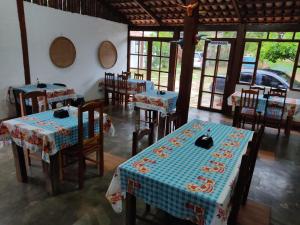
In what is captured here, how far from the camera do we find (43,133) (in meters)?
2.33

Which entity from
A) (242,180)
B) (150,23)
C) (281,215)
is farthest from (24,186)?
(150,23)

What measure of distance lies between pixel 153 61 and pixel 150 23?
1179 millimetres

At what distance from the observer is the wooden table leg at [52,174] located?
97.0 inches

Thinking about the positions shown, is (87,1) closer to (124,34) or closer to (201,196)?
(124,34)

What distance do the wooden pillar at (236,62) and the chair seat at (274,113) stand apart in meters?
1.53

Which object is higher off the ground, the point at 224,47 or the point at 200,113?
the point at 224,47

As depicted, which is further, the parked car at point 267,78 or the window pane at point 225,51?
the window pane at point 225,51

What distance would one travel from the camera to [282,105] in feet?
14.9

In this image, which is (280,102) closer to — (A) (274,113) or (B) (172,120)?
(A) (274,113)

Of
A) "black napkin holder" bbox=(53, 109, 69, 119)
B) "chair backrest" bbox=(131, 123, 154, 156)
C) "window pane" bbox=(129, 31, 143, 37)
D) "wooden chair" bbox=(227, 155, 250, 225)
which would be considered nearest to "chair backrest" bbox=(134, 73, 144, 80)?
"window pane" bbox=(129, 31, 143, 37)

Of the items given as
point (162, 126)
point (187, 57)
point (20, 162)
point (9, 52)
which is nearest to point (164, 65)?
point (187, 57)

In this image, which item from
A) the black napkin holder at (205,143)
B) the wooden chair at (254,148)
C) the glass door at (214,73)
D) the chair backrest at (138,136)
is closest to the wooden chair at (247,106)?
the glass door at (214,73)

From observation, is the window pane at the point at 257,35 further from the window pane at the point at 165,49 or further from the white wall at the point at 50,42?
the white wall at the point at 50,42

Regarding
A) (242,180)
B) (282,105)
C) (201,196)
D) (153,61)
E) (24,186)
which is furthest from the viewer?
(153,61)
